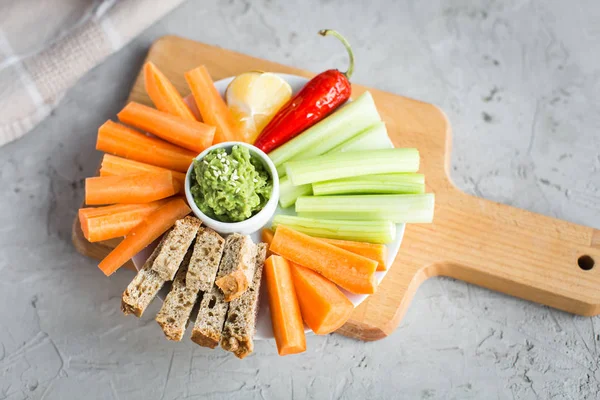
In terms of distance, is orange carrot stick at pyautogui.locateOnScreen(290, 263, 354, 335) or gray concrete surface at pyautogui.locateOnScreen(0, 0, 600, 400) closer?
orange carrot stick at pyautogui.locateOnScreen(290, 263, 354, 335)

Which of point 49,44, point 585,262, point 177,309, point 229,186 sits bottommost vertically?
point 585,262

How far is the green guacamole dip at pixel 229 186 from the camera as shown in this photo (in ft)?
6.15

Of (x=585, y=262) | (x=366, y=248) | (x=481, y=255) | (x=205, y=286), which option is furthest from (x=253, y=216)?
(x=585, y=262)

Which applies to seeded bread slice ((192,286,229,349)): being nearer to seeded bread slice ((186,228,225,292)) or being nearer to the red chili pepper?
seeded bread slice ((186,228,225,292))

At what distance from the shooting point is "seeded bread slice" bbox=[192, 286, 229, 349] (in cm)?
184

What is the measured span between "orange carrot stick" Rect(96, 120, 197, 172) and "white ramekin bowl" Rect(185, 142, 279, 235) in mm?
147

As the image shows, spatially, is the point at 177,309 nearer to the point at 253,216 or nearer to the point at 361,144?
the point at 253,216

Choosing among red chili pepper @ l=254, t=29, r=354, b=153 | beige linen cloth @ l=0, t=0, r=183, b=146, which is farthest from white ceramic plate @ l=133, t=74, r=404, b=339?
beige linen cloth @ l=0, t=0, r=183, b=146

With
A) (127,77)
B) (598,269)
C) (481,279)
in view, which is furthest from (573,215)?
(127,77)

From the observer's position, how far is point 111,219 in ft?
6.59

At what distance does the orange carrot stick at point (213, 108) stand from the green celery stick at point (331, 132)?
0.51ft

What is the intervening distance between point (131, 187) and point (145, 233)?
0.16m

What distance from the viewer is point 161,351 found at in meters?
2.18

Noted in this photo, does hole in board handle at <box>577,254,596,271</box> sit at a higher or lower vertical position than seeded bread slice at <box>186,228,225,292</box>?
lower
